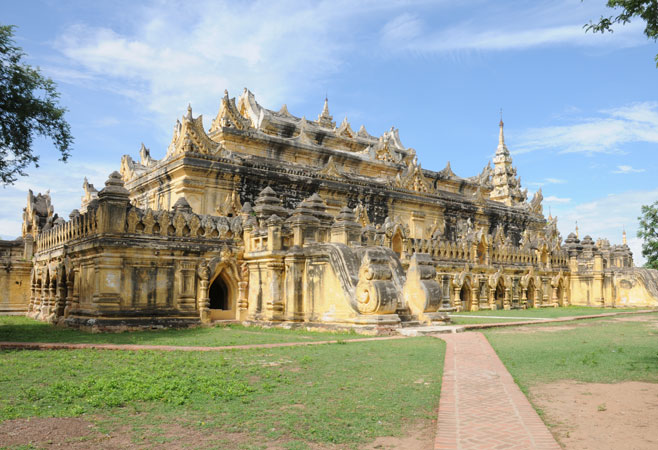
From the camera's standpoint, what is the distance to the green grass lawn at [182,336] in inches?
570

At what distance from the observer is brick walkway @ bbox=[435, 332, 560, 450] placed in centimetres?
586

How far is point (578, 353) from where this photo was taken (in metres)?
12.3

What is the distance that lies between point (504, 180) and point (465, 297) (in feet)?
110

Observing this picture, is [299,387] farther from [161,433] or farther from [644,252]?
[644,252]

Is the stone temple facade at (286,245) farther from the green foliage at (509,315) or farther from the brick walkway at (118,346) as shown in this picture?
the brick walkway at (118,346)

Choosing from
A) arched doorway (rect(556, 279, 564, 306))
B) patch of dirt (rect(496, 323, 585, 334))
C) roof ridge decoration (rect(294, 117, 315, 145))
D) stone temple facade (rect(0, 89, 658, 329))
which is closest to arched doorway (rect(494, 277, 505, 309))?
stone temple facade (rect(0, 89, 658, 329))

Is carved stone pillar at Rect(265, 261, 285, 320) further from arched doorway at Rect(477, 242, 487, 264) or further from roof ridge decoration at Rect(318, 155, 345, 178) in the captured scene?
arched doorway at Rect(477, 242, 487, 264)

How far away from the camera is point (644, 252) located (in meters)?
15.7

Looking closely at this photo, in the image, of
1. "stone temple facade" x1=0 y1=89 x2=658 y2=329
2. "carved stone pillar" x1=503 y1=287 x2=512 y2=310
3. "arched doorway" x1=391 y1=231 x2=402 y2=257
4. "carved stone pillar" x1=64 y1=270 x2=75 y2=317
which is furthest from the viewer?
"carved stone pillar" x1=503 y1=287 x2=512 y2=310

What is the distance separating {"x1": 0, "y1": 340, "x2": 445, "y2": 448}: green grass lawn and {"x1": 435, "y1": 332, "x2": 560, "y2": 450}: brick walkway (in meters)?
0.30

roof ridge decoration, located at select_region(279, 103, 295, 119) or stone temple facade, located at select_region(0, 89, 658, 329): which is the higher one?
roof ridge decoration, located at select_region(279, 103, 295, 119)

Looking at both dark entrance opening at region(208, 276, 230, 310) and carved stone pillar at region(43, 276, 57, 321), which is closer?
dark entrance opening at region(208, 276, 230, 310)

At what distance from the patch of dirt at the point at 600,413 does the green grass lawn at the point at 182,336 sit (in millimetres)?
7398

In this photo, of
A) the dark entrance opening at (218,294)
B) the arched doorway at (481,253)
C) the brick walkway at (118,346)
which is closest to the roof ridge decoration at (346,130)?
the arched doorway at (481,253)
